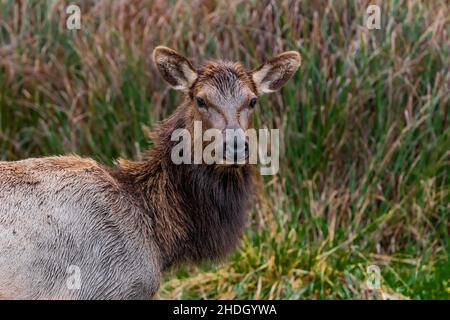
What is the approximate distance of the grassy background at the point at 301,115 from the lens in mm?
7820

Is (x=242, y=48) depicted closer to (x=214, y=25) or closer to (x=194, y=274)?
(x=214, y=25)

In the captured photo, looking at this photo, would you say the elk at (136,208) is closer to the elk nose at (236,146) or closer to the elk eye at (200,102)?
the elk eye at (200,102)

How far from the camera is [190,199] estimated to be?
19.8ft

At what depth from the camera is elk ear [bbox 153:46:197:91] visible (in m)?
6.09

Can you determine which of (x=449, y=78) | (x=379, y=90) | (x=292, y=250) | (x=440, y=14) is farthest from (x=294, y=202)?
(x=440, y=14)

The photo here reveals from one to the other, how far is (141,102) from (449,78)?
10.2 ft

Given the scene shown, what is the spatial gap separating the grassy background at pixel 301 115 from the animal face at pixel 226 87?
1.99 m

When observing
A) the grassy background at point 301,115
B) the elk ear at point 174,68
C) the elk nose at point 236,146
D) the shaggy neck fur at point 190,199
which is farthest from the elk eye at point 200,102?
the grassy background at point 301,115

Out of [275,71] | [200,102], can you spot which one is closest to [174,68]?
[200,102]

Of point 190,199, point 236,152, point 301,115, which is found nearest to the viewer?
point 236,152

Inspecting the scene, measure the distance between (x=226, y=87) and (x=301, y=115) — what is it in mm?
2770

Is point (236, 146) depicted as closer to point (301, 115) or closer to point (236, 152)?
point (236, 152)

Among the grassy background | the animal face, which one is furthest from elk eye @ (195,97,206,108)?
the grassy background

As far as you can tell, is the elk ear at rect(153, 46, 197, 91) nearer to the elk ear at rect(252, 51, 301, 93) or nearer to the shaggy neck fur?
the shaggy neck fur
